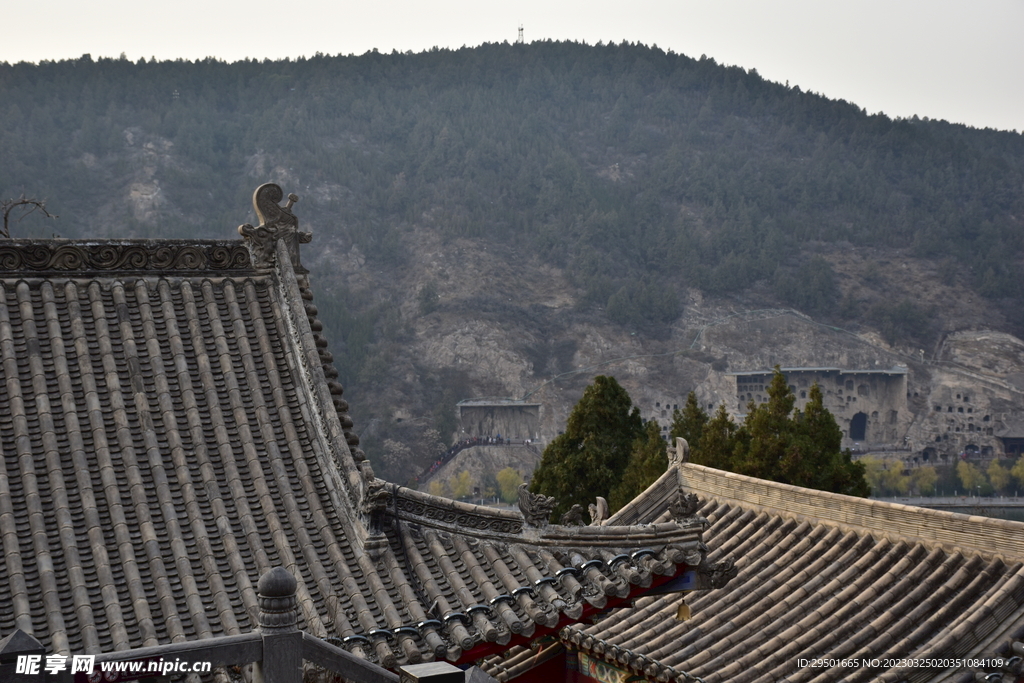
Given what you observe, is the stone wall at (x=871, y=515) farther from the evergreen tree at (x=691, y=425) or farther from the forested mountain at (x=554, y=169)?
the forested mountain at (x=554, y=169)

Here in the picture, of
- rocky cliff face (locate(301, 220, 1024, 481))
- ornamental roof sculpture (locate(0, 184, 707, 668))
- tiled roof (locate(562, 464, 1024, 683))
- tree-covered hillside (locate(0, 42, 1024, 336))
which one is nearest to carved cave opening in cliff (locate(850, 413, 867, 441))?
rocky cliff face (locate(301, 220, 1024, 481))

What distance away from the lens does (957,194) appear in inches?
5251

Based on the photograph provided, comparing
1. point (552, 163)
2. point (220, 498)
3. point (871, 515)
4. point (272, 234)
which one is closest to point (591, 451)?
point (871, 515)

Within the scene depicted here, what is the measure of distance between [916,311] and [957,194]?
29.1 m

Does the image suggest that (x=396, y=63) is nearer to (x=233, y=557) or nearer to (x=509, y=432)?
(x=509, y=432)

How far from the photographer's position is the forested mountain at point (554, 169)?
11475 cm

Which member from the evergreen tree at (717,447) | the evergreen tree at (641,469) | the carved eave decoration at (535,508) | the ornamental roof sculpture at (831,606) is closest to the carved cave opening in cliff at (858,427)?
the evergreen tree at (641,469)

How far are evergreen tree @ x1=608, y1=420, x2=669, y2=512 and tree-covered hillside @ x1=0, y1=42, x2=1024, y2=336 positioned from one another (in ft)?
276

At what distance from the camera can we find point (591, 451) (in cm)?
2694

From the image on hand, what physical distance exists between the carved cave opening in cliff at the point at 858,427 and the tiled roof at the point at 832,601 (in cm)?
10343

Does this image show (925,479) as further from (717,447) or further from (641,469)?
(641,469)

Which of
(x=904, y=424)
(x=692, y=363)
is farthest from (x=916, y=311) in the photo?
(x=692, y=363)

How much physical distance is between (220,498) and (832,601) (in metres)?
5.44

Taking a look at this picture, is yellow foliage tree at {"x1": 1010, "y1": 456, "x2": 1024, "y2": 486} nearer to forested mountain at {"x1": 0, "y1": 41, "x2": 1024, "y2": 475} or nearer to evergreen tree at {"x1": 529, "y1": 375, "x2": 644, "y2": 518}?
forested mountain at {"x1": 0, "y1": 41, "x2": 1024, "y2": 475}
